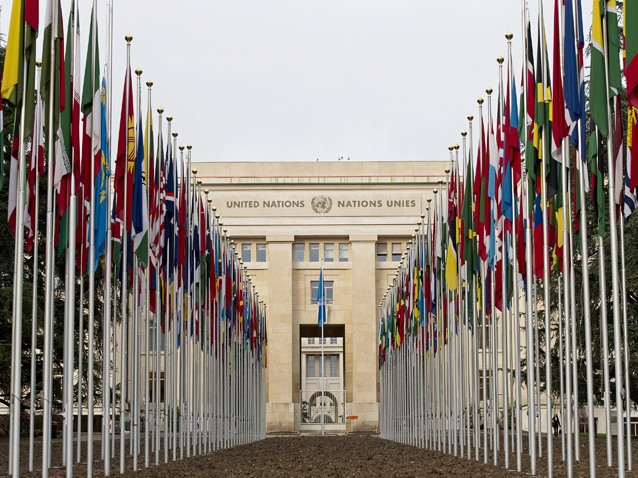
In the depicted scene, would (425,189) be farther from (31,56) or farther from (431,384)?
(31,56)

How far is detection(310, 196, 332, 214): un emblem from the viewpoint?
92.6 m

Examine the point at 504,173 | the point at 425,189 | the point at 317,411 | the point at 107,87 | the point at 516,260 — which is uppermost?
the point at 425,189

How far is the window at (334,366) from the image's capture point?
11644 centimetres

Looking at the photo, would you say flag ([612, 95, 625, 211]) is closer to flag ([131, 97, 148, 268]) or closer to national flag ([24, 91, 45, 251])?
national flag ([24, 91, 45, 251])

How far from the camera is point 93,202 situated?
75.2ft

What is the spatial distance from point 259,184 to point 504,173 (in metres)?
67.2

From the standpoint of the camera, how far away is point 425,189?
91500 mm

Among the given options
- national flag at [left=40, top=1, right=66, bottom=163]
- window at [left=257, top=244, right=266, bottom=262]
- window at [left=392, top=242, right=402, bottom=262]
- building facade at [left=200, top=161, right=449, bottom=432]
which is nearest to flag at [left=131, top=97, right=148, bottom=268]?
national flag at [left=40, top=1, right=66, bottom=163]

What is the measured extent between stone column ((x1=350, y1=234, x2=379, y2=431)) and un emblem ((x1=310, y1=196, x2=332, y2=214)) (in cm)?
326

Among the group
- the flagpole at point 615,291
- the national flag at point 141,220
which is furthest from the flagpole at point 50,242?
the flagpole at point 615,291

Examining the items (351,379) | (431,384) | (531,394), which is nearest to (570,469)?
(531,394)

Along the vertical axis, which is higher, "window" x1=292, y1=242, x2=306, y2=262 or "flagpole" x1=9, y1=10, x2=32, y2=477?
"window" x1=292, y1=242, x2=306, y2=262

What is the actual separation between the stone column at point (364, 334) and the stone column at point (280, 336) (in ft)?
16.0

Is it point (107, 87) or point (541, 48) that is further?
point (107, 87)
